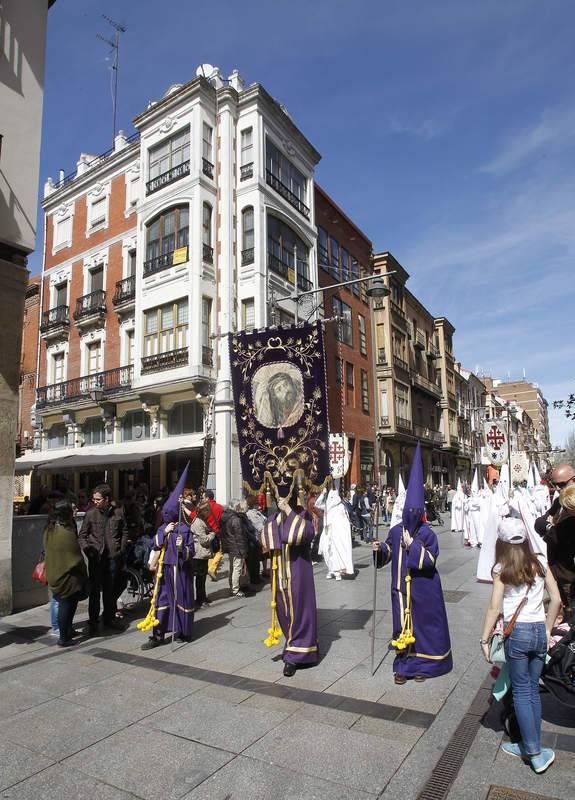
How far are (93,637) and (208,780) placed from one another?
15.3 feet

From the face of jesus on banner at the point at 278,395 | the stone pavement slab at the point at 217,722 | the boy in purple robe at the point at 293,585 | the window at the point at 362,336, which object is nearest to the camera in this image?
the stone pavement slab at the point at 217,722

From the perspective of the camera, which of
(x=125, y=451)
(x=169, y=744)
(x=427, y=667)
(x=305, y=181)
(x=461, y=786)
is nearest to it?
(x=461, y=786)

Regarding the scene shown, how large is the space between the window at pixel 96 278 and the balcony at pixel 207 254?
6.85m

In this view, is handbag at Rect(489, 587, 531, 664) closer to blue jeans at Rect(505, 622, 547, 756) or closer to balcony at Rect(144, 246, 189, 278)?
blue jeans at Rect(505, 622, 547, 756)

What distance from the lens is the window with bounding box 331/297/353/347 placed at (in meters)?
29.0

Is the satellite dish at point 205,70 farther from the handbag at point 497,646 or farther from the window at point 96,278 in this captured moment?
the handbag at point 497,646

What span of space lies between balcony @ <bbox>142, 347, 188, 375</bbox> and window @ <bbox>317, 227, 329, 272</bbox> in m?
10.0

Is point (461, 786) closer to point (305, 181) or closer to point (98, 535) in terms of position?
point (98, 535)

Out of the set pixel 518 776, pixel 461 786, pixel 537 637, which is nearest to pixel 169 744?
pixel 461 786

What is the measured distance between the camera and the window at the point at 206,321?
2084 centimetres

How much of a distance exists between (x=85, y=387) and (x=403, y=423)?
20523mm

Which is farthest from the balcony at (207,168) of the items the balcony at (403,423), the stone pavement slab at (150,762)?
the stone pavement slab at (150,762)

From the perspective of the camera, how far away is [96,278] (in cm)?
2612

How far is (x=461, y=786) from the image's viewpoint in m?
3.81
